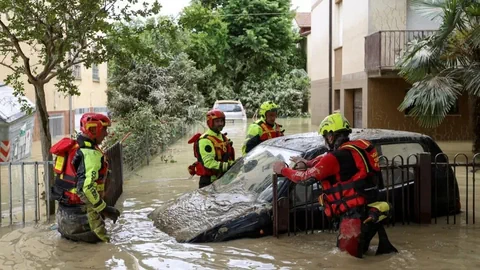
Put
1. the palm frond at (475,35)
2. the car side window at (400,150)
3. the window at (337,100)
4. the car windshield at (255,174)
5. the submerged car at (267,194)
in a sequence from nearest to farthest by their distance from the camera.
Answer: the submerged car at (267,194)
the car windshield at (255,174)
the car side window at (400,150)
the palm frond at (475,35)
the window at (337,100)

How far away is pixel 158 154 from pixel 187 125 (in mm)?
6675

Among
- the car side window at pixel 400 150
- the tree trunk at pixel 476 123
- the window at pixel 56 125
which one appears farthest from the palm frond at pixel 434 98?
the window at pixel 56 125

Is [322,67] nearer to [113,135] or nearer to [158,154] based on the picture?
[158,154]

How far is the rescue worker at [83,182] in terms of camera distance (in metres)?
5.64

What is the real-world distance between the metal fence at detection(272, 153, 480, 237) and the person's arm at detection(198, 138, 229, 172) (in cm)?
145

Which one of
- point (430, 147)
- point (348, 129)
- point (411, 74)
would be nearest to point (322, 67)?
point (411, 74)

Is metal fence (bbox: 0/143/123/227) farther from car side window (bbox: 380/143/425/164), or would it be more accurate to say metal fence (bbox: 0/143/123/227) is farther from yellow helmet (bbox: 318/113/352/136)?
car side window (bbox: 380/143/425/164)

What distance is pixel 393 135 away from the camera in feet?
23.0

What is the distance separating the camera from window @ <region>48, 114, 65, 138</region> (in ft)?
67.2

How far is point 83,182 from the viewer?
18.4 feet

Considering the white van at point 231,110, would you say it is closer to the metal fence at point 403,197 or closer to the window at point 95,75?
the window at point 95,75

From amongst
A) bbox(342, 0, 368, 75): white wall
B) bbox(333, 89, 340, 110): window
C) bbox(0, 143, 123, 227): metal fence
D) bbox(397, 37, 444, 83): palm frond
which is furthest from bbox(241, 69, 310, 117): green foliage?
bbox(0, 143, 123, 227): metal fence

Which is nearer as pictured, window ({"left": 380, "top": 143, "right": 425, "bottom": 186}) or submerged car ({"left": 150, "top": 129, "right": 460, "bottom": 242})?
submerged car ({"left": 150, "top": 129, "right": 460, "bottom": 242})

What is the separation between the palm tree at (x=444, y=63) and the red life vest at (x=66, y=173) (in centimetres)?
882
